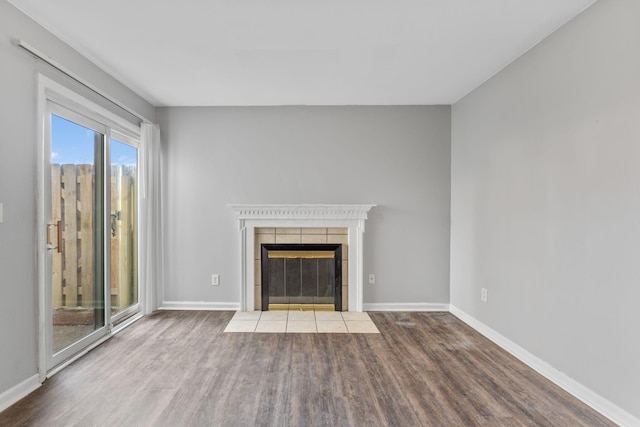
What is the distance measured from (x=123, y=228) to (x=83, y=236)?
74 centimetres

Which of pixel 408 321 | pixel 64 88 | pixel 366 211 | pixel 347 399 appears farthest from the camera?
A: pixel 366 211

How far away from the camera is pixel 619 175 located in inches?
79.1

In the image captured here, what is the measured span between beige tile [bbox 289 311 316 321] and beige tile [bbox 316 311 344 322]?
0.22 ft

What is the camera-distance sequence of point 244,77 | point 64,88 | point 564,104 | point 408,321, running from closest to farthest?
point 564,104 < point 64,88 < point 244,77 < point 408,321

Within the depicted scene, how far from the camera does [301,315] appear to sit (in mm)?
4027

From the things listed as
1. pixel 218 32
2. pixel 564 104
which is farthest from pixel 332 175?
pixel 564 104

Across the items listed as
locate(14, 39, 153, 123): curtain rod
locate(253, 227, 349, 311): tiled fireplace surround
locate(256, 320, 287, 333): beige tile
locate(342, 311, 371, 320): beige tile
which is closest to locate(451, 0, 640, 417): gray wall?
locate(342, 311, 371, 320): beige tile

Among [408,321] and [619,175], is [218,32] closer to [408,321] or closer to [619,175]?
[619,175]

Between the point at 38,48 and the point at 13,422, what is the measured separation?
2.31 meters

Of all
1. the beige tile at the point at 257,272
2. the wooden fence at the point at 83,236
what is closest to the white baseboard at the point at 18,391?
the wooden fence at the point at 83,236

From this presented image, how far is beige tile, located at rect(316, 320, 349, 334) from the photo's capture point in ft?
11.6

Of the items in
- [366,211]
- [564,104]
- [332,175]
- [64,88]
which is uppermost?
[64,88]

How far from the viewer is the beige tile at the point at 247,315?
12.9 feet

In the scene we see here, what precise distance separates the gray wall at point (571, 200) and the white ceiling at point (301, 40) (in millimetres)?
312
